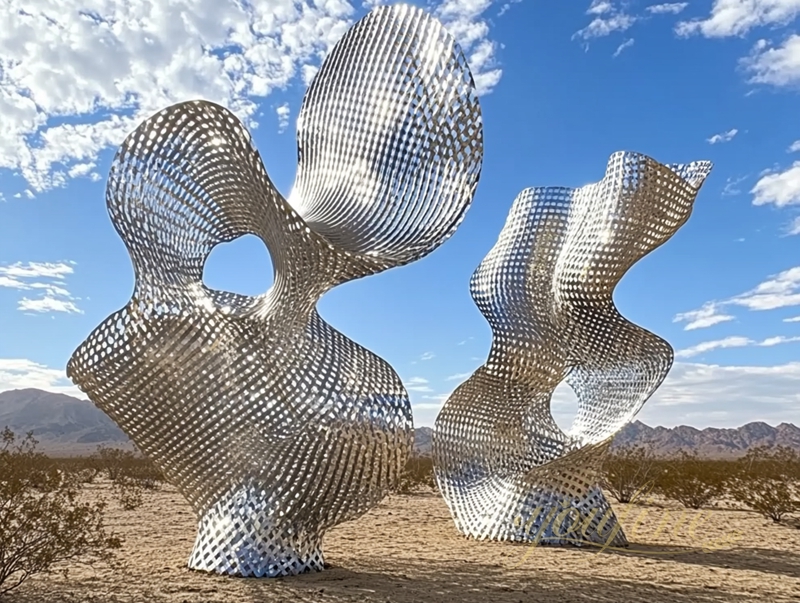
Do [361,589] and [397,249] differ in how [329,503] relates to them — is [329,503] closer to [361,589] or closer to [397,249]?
[361,589]

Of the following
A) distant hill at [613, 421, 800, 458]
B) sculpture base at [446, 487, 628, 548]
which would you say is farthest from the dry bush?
distant hill at [613, 421, 800, 458]

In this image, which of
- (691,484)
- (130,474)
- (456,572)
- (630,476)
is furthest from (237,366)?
(130,474)

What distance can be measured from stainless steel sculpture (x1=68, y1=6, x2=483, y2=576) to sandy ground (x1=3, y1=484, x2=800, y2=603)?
0.44m

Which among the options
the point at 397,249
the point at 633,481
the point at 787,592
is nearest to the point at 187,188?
the point at 397,249

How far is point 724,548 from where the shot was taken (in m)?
7.59

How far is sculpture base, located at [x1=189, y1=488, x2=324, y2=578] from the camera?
511 cm

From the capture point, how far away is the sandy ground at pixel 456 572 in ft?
15.8

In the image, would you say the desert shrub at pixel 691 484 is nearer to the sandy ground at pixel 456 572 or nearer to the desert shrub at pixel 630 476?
the desert shrub at pixel 630 476

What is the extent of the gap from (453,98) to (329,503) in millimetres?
3289

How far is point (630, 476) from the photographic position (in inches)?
516

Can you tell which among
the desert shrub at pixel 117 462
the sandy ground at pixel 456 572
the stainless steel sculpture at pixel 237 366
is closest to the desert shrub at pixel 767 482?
the sandy ground at pixel 456 572

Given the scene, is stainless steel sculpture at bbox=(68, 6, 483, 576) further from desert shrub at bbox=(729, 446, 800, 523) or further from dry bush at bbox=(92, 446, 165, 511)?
dry bush at bbox=(92, 446, 165, 511)

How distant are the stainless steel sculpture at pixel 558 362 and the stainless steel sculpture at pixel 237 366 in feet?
7.60

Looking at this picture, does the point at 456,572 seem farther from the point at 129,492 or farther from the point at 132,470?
the point at 132,470
